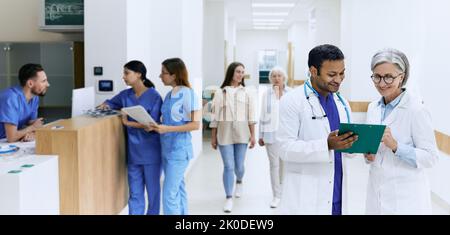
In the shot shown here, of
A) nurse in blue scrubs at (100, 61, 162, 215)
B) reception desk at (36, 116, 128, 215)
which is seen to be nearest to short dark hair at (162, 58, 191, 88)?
nurse in blue scrubs at (100, 61, 162, 215)

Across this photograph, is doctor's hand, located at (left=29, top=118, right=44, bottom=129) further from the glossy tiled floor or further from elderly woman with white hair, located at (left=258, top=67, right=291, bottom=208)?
elderly woman with white hair, located at (left=258, top=67, right=291, bottom=208)

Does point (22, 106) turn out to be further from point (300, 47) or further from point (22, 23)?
point (300, 47)

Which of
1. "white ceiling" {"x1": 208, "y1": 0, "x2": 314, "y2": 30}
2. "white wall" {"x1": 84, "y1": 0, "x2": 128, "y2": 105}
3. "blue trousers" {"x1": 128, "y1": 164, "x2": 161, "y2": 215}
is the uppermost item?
"white ceiling" {"x1": 208, "y1": 0, "x2": 314, "y2": 30}

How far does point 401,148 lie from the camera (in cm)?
200

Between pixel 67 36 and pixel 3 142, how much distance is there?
2.80 metres

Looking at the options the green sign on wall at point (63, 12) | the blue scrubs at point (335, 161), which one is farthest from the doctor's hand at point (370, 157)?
the green sign on wall at point (63, 12)

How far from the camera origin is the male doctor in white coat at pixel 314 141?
204 cm

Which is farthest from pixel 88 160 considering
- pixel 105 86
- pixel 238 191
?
pixel 238 191

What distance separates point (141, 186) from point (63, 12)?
7.42 feet

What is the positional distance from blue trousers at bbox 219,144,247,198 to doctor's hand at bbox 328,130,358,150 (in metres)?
2.61

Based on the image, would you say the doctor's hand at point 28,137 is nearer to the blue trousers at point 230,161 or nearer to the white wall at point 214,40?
the blue trousers at point 230,161

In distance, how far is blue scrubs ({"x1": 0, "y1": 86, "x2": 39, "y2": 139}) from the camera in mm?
3189

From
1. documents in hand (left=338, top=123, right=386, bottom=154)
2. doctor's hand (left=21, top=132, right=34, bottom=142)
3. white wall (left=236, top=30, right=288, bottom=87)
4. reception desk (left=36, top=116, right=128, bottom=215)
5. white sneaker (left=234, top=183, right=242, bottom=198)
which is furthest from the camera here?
A: white wall (left=236, top=30, right=288, bottom=87)

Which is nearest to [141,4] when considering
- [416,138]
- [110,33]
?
[110,33]
